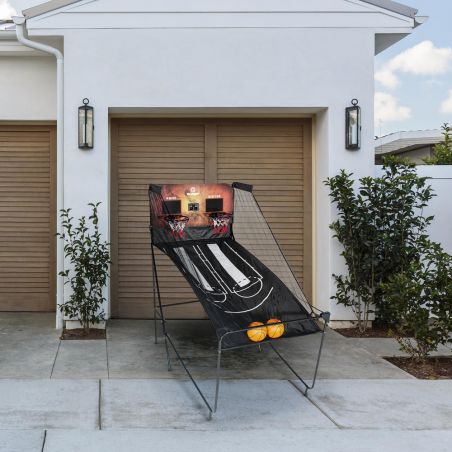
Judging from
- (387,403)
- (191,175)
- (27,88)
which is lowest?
(387,403)

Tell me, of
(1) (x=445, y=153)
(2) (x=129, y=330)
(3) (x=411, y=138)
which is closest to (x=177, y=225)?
(2) (x=129, y=330)

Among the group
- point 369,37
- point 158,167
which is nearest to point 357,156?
point 369,37

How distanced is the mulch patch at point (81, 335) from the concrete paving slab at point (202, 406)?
61.1 inches

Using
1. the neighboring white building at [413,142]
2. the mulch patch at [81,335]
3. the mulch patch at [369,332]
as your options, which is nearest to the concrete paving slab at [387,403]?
the mulch patch at [369,332]

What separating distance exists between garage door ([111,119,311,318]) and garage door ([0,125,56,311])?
0.99 m

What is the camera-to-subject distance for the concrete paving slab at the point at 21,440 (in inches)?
132

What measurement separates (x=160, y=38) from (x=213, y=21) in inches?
25.2

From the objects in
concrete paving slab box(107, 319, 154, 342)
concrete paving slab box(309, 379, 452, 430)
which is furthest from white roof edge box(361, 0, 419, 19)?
concrete paving slab box(107, 319, 154, 342)

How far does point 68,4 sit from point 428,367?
5346 millimetres

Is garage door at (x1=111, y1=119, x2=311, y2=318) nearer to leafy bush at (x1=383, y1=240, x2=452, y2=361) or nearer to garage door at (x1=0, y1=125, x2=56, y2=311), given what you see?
garage door at (x1=0, y1=125, x2=56, y2=311)

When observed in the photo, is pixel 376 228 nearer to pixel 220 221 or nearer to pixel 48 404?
pixel 220 221

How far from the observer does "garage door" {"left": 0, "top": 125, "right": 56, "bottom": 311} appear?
734cm

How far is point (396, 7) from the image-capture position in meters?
6.52

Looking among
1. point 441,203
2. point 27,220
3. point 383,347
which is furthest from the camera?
point 27,220
